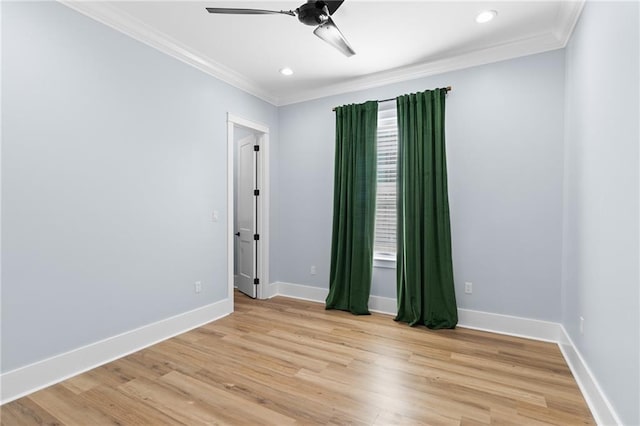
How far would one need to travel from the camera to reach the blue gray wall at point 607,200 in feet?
5.06

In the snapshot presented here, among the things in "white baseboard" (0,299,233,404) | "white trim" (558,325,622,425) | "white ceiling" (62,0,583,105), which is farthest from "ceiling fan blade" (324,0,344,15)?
"white baseboard" (0,299,233,404)

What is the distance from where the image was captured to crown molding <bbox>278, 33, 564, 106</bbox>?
3.10 meters

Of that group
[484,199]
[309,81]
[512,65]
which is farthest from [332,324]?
[512,65]

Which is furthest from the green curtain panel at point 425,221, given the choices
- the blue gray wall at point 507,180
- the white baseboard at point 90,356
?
the white baseboard at point 90,356

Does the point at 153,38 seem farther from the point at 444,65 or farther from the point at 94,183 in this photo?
the point at 444,65

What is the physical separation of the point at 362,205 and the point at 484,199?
1.37 meters

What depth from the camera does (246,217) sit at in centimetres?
487

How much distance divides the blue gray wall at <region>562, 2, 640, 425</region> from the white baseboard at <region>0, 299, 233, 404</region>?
3448 millimetres

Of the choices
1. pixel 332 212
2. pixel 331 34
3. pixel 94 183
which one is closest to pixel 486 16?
pixel 331 34

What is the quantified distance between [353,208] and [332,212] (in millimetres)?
398

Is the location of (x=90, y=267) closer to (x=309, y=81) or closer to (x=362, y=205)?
(x=362, y=205)

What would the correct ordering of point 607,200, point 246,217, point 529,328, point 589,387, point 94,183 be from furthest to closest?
point 246,217
point 529,328
point 94,183
point 589,387
point 607,200

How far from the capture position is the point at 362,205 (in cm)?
403

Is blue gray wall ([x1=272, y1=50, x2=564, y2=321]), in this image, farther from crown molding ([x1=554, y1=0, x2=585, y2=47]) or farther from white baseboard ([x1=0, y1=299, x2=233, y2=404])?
white baseboard ([x1=0, y1=299, x2=233, y2=404])
